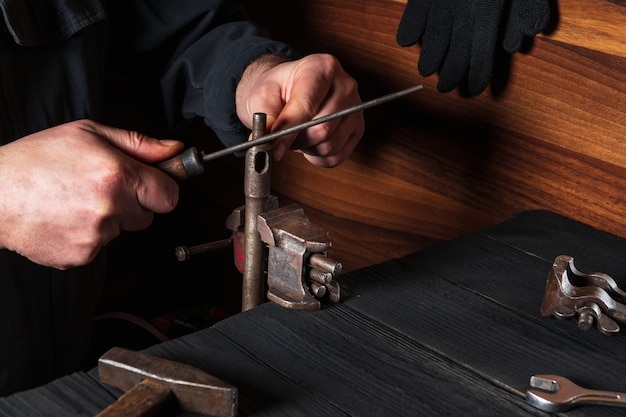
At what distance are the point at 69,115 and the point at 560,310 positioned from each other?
0.96 metres

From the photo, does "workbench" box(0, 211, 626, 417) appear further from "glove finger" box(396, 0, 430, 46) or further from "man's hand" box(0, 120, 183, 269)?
"glove finger" box(396, 0, 430, 46)

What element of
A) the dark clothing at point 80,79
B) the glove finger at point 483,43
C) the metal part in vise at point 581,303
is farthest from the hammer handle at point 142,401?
the glove finger at point 483,43

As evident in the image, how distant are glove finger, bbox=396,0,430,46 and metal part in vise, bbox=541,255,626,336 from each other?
0.60 meters

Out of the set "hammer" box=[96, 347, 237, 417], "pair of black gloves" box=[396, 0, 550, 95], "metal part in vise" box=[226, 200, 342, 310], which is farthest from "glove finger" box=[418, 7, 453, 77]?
"hammer" box=[96, 347, 237, 417]

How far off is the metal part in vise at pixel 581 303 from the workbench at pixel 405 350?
17 millimetres

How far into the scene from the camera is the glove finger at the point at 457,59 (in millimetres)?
1315

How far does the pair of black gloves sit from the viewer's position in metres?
1.24

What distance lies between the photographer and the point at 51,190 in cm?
93

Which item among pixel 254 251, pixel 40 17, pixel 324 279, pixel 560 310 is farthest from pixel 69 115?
pixel 560 310

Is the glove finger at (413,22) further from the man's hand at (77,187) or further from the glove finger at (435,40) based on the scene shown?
the man's hand at (77,187)

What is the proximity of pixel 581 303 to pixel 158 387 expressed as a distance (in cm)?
54

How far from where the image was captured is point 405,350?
85 cm

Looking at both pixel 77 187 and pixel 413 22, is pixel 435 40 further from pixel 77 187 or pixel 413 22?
pixel 77 187

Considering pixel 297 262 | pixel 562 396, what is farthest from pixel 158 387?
pixel 562 396
